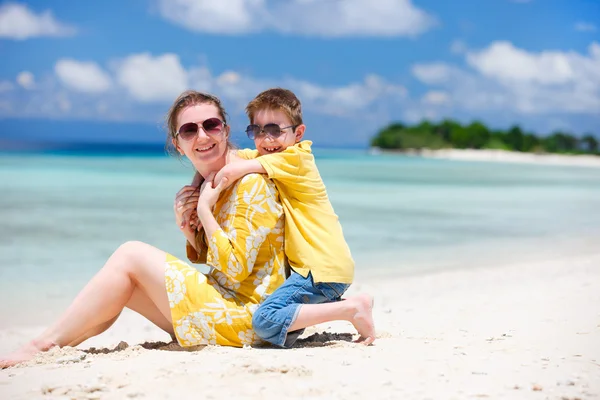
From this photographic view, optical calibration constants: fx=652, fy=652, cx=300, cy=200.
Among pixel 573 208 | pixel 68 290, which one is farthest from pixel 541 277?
pixel 573 208

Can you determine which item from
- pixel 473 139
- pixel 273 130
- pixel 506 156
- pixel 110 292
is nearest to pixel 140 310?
pixel 110 292

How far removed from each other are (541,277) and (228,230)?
14.1 feet

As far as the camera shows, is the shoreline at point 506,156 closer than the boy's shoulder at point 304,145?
No

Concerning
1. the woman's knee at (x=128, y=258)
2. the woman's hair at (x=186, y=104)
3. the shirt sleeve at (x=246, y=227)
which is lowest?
the woman's knee at (x=128, y=258)

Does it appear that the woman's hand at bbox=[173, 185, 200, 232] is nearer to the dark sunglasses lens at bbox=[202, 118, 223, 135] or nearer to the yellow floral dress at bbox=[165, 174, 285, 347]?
the yellow floral dress at bbox=[165, 174, 285, 347]

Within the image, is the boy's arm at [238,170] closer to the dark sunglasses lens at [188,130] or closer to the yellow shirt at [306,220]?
the yellow shirt at [306,220]

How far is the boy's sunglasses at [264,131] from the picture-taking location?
344 cm

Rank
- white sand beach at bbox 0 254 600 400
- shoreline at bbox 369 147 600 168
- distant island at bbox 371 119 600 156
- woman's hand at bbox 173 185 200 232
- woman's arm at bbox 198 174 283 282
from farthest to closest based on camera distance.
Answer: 1. distant island at bbox 371 119 600 156
2. shoreline at bbox 369 147 600 168
3. woman's hand at bbox 173 185 200 232
4. woman's arm at bbox 198 174 283 282
5. white sand beach at bbox 0 254 600 400

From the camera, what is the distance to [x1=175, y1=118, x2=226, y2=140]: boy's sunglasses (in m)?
3.46

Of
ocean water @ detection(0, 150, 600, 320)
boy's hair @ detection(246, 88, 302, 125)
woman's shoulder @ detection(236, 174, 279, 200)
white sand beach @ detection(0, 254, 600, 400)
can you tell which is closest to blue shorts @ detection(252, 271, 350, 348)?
white sand beach @ detection(0, 254, 600, 400)

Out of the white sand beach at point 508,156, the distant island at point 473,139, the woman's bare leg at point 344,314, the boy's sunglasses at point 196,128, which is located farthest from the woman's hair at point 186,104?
the distant island at point 473,139

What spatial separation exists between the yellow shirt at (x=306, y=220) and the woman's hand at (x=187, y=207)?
49cm

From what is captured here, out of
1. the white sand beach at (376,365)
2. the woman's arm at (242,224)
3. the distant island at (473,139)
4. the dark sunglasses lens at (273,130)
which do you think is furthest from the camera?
the distant island at (473,139)

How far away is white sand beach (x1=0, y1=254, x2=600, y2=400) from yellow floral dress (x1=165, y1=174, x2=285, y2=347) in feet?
0.42
